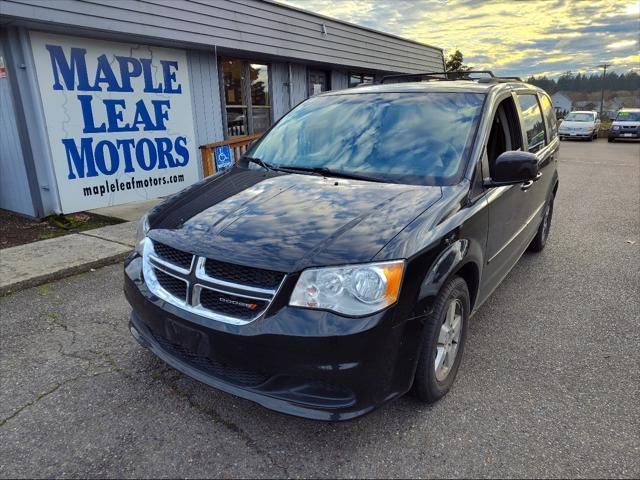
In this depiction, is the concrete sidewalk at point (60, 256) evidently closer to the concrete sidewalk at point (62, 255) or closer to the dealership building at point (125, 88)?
the concrete sidewalk at point (62, 255)

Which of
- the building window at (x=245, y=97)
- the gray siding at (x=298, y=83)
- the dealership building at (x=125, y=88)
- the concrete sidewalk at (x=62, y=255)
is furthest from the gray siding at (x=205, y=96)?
the concrete sidewalk at (x=62, y=255)

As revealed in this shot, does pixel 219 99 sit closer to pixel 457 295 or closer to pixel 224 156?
pixel 224 156

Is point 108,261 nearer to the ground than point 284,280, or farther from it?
nearer to the ground

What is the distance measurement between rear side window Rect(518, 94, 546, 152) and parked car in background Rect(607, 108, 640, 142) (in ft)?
77.2

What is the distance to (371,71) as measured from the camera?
13.8 m

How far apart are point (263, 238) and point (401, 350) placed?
84 centimetres

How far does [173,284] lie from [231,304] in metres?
0.43

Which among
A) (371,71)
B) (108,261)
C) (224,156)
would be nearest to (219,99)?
(224,156)

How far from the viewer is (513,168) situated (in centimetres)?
280

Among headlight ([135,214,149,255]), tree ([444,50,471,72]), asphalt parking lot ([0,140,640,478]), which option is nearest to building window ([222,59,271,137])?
asphalt parking lot ([0,140,640,478])

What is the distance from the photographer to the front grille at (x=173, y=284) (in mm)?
2334

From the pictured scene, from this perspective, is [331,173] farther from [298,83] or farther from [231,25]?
[298,83]

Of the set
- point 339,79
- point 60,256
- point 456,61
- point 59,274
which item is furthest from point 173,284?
point 456,61

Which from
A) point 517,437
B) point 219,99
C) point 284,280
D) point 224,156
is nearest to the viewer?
Result: point 284,280
